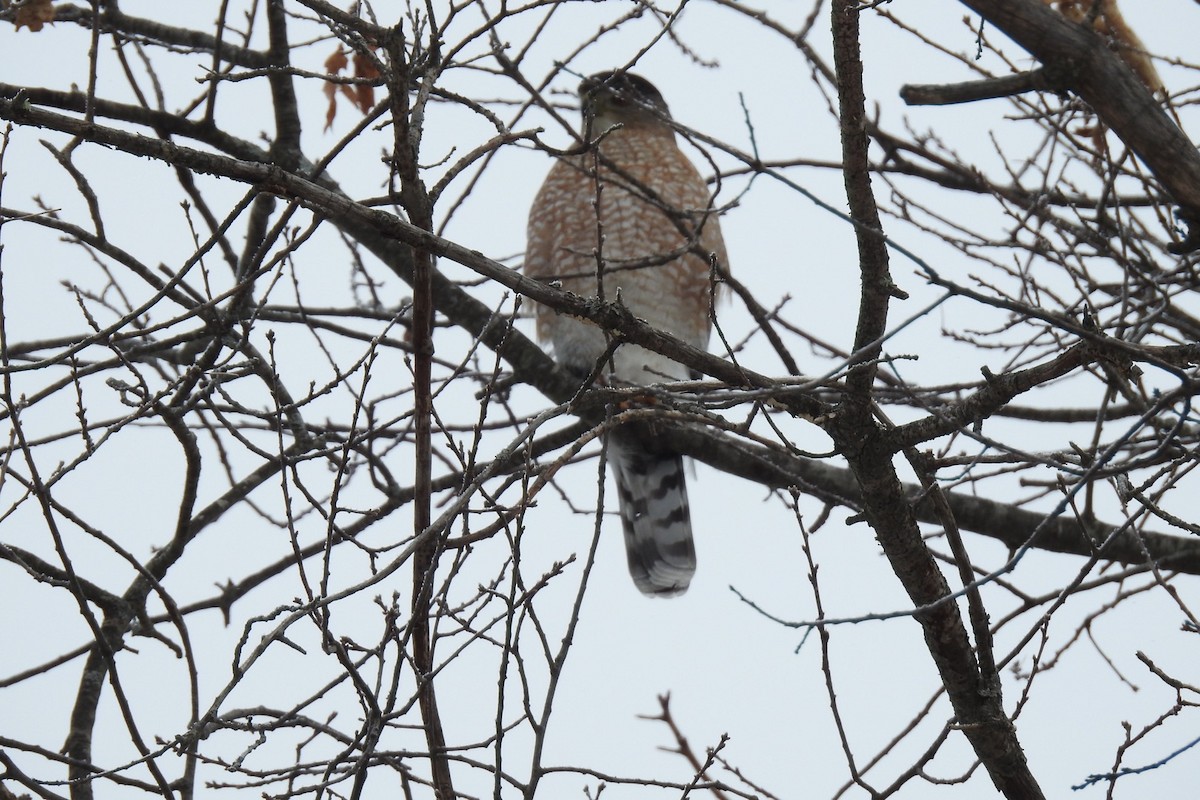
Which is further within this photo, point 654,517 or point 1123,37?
point 654,517

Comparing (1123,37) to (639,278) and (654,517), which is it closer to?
(639,278)

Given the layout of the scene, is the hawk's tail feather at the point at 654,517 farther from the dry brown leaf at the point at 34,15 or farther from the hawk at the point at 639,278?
the dry brown leaf at the point at 34,15

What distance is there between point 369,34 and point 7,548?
129 centimetres

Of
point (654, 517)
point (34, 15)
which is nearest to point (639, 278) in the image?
point (654, 517)

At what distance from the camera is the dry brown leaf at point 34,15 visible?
2891 millimetres

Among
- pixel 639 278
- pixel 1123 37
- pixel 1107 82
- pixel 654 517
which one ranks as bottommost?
pixel 1107 82

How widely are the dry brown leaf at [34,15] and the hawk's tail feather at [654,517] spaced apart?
2607 mm

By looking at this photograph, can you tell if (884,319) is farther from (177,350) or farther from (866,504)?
(177,350)

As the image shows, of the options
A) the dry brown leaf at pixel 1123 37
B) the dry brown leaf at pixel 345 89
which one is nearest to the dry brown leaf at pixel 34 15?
the dry brown leaf at pixel 345 89

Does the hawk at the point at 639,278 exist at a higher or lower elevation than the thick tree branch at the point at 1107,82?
higher

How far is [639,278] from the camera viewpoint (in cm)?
500

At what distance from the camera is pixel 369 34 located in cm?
192

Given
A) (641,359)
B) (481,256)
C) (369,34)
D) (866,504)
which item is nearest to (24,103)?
(369,34)

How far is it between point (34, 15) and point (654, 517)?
Answer: 2.96 m
